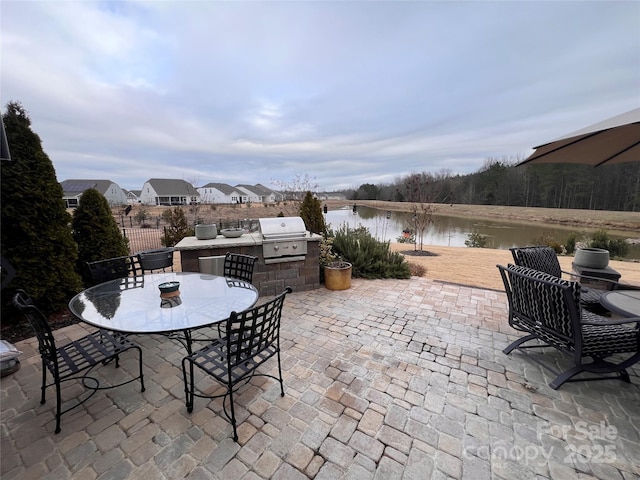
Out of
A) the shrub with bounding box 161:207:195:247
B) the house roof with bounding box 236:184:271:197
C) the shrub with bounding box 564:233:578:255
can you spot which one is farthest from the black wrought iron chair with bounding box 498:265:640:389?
the house roof with bounding box 236:184:271:197

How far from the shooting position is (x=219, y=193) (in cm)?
4391

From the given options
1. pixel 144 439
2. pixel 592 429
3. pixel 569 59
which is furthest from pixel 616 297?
pixel 569 59

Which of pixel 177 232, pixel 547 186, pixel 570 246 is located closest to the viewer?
pixel 177 232

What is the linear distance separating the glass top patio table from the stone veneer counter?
77 centimetres

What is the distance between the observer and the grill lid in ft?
12.2

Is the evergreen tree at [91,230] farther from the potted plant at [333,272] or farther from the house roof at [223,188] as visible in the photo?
the house roof at [223,188]

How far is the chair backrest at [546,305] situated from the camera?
69.4 inches

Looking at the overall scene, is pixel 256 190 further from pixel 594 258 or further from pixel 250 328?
pixel 250 328

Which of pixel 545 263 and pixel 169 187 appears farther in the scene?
pixel 169 187

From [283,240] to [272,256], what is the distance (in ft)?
0.97

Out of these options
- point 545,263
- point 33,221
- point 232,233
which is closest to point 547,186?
point 545,263

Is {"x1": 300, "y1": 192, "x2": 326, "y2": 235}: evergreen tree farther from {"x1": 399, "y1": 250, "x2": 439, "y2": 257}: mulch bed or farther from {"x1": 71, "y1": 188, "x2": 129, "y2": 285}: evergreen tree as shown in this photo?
{"x1": 399, "y1": 250, "x2": 439, "y2": 257}: mulch bed

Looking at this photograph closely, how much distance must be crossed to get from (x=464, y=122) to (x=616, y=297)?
42.9 feet

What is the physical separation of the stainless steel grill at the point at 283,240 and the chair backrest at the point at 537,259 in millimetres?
2795
